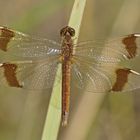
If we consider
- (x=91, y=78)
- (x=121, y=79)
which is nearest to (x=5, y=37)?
(x=91, y=78)

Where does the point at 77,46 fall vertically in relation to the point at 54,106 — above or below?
above

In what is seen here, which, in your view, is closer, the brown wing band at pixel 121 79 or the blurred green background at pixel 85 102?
the brown wing band at pixel 121 79

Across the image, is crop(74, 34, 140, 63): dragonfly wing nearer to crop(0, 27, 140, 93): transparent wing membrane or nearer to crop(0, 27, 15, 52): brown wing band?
crop(0, 27, 140, 93): transparent wing membrane

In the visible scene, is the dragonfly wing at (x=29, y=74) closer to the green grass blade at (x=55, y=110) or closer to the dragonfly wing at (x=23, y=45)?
the dragonfly wing at (x=23, y=45)

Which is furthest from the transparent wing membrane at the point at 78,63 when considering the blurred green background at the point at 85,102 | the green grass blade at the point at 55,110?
the blurred green background at the point at 85,102

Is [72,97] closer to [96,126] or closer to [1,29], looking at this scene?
[96,126]

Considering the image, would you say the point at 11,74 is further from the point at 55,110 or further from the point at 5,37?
the point at 55,110

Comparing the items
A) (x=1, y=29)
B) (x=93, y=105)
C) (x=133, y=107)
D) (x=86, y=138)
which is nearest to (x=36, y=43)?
(x=1, y=29)
